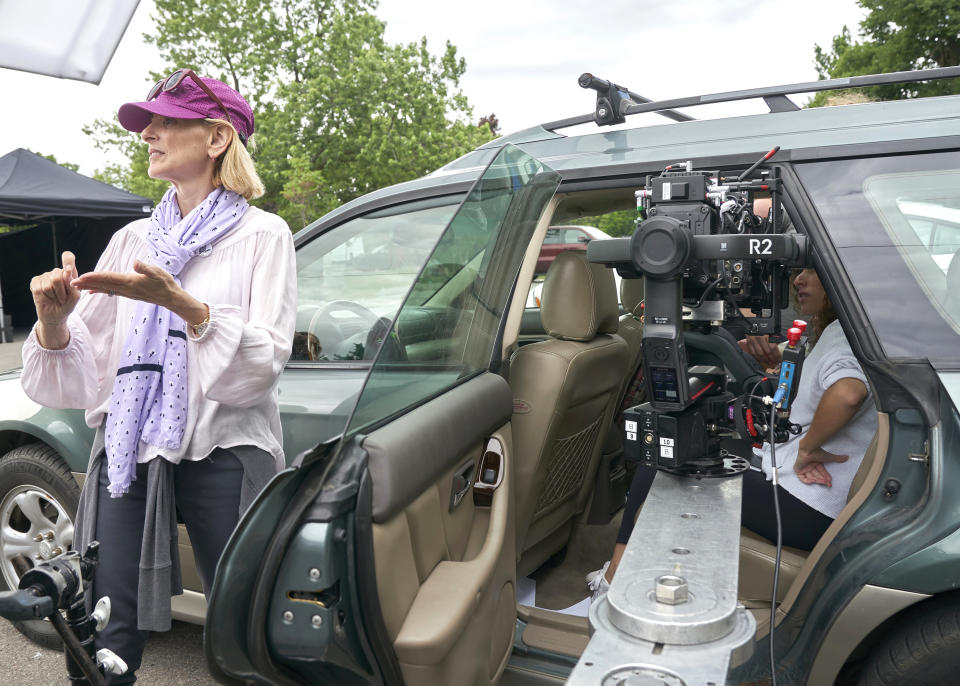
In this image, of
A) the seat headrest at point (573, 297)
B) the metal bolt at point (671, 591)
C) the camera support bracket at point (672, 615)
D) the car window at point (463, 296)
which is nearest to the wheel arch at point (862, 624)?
the camera support bracket at point (672, 615)

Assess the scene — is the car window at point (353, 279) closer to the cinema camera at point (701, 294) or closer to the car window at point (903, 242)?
the cinema camera at point (701, 294)

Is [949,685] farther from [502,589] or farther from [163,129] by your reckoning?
[163,129]

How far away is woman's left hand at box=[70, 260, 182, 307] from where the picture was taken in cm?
151

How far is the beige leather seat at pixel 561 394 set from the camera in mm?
2535

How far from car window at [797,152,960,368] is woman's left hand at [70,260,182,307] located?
150 centimetres

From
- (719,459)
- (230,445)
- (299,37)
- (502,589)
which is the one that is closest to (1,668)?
(230,445)

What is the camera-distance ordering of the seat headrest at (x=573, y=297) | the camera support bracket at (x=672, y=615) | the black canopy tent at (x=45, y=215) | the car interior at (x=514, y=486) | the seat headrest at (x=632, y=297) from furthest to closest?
the black canopy tent at (x=45, y=215) → the seat headrest at (x=632, y=297) → the seat headrest at (x=573, y=297) → the car interior at (x=514, y=486) → the camera support bracket at (x=672, y=615)

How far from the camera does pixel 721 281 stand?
1.78m

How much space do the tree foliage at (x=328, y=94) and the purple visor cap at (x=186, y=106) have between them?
1882 centimetres

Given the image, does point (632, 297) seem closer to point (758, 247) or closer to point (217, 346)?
point (758, 247)

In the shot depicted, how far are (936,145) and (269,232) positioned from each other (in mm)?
1556

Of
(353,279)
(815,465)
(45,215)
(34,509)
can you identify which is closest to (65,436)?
(34,509)

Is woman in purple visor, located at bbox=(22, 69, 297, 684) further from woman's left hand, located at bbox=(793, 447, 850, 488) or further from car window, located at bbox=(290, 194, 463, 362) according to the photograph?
woman's left hand, located at bbox=(793, 447, 850, 488)

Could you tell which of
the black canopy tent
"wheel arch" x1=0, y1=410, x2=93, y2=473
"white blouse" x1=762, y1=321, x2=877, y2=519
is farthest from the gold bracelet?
the black canopy tent
